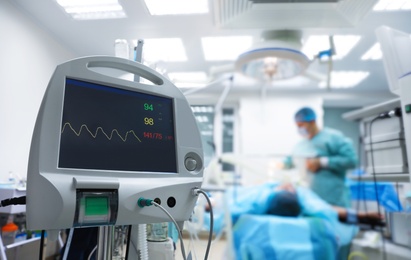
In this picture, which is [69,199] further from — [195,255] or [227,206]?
[227,206]

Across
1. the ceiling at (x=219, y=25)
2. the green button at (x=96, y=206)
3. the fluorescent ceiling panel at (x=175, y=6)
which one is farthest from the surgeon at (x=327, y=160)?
the green button at (x=96, y=206)

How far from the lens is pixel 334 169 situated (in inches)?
90.0

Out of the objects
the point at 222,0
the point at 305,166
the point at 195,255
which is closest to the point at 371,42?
the point at 222,0

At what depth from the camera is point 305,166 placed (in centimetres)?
250

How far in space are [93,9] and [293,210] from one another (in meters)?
1.66

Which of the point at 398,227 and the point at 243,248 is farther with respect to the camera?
the point at 243,248

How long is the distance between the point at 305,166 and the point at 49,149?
2406 mm

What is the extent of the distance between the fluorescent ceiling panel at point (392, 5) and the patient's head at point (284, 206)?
1.25 m

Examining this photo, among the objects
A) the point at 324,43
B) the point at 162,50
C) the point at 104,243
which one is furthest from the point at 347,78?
the point at 104,243

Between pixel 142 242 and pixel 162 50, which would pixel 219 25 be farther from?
pixel 142 242

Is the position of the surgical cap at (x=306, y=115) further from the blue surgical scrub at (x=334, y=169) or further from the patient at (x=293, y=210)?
the patient at (x=293, y=210)

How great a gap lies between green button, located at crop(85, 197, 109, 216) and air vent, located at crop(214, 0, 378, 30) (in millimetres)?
1048

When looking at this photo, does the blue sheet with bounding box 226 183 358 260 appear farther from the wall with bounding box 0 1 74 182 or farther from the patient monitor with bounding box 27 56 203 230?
the wall with bounding box 0 1 74 182

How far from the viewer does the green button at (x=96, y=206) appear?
0.43m
